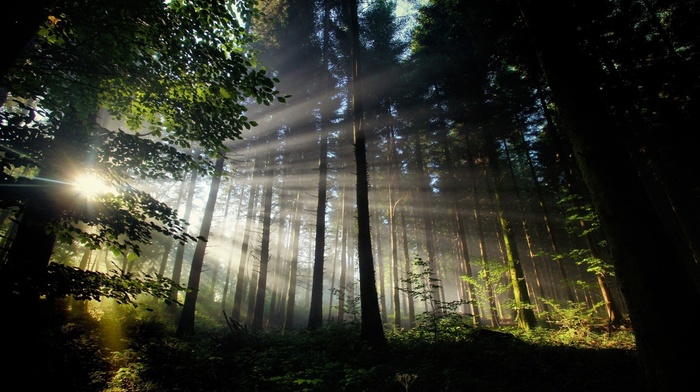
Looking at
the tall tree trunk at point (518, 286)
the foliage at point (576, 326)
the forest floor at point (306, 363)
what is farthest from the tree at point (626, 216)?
the tall tree trunk at point (518, 286)

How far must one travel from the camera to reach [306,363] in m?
6.42

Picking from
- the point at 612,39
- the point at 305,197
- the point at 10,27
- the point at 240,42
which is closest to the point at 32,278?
the point at 10,27

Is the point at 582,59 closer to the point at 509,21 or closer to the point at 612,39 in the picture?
the point at 509,21

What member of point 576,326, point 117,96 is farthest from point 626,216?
point 576,326

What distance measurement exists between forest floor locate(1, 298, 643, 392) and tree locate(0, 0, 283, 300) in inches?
47.8

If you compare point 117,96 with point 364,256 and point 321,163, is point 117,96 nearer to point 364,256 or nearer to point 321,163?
point 364,256

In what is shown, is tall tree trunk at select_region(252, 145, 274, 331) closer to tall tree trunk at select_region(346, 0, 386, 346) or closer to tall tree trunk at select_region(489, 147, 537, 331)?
tall tree trunk at select_region(346, 0, 386, 346)

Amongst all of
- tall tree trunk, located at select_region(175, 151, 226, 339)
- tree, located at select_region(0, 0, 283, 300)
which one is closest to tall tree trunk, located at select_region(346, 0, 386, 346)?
tree, located at select_region(0, 0, 283, 300)

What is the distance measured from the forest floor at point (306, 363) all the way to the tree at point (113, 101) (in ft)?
3.98

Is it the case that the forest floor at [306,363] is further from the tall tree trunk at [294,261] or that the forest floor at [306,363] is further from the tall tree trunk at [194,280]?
the tall tree trunk at [294,261]

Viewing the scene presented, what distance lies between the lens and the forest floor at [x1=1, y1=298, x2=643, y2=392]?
3.90 metres

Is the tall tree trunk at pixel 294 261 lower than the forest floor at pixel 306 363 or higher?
higher

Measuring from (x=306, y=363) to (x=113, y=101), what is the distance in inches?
253

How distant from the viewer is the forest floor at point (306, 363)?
390cm
